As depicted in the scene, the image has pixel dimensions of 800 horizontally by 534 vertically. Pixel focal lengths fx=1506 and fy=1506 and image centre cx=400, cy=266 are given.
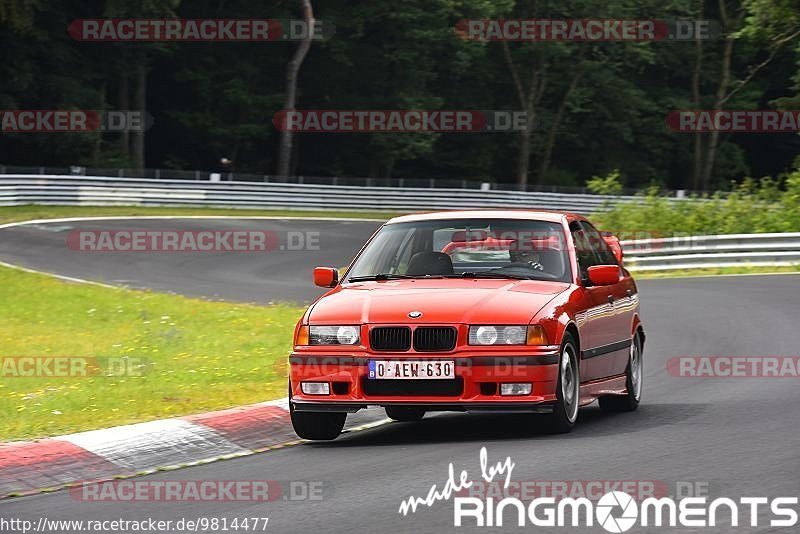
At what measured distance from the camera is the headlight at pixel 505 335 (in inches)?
370

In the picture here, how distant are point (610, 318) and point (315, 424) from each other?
8.26 ft

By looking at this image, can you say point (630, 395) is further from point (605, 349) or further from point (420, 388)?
point (420, 388)

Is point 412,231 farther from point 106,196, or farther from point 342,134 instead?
point 342,134

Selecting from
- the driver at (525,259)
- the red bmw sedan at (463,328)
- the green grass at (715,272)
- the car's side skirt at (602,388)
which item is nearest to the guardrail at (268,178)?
the green grass at (715,272)

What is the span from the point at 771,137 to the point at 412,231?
206 feet

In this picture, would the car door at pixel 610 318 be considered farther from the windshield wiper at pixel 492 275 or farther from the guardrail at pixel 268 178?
the guardrail at pixel 268 178

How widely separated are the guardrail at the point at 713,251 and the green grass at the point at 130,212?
16313 millimetres

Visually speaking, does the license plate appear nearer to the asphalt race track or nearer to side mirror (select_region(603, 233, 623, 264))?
the asphalt race track

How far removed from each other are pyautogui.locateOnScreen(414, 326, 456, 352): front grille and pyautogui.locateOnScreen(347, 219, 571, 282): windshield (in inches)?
Answer: 42.0

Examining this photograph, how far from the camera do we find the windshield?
34.8 ft

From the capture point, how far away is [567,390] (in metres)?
9.88

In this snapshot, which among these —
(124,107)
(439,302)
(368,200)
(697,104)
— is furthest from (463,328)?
(697,104)

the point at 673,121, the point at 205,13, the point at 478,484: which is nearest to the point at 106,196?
the point at 205,13

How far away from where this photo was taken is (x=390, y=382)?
9.45 meters
